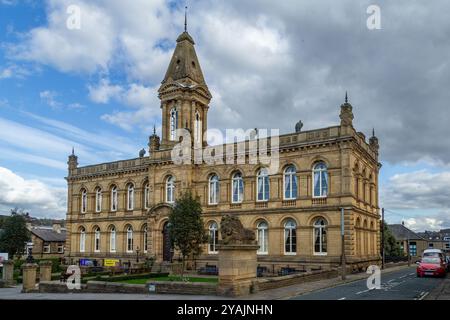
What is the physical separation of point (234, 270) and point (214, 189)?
20.2 m

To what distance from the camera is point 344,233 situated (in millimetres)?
31828

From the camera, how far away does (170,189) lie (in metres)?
40.8

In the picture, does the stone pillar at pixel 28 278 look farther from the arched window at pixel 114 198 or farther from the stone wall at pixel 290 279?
the arched window at pixel 114 198

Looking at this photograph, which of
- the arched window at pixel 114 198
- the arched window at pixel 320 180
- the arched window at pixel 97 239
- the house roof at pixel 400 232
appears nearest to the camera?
the arched window at pixel 320 180

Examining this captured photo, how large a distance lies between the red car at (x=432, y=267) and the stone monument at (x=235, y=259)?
15.4 meters

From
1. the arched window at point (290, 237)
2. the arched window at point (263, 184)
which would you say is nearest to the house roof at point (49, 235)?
the arched window at point (263, 184)

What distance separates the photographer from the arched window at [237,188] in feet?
123

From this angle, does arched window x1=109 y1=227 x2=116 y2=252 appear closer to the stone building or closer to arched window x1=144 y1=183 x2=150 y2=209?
the stone building

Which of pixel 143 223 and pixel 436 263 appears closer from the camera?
pixel 436 263

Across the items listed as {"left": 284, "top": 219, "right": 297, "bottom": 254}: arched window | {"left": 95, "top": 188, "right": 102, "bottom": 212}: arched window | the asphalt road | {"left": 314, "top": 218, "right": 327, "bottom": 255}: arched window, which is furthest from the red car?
{"left": 95, "top": 188, "right": 102, "bottom": 212}: arched window

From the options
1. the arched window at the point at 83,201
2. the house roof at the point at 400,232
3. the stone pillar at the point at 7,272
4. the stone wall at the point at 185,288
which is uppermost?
the arched window at the point at 83,201
